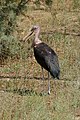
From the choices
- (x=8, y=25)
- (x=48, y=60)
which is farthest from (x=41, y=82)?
(x=8, y=25)

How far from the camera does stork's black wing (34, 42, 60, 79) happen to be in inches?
350

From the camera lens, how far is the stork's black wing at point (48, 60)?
888cm

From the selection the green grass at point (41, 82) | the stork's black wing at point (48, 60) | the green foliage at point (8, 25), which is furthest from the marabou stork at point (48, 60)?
the green foliage at point (8, 25)

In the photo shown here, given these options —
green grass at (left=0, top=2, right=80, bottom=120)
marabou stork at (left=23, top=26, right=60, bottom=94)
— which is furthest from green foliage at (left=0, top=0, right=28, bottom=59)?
marabou stork at (left=23, top=26, right=60, bottom=94)

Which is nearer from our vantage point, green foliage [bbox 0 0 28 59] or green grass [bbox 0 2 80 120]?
green grass [bbox 0 2 80 120]

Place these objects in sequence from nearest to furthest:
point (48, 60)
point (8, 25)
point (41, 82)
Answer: point (48, 60) → point (41, 82) → point (8, 25)

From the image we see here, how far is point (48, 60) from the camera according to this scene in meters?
9.05

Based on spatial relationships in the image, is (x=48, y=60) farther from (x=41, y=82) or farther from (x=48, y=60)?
(x=41, y=82)

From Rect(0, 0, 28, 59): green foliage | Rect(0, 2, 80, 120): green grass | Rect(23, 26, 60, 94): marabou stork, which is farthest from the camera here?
Rect(0, 0, 28, 59): green foliage

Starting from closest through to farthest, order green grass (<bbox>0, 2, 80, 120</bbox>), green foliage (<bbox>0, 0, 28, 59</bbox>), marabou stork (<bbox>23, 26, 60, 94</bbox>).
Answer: green grass (<bbox>0, 2, 80, 120</bbox>)
marabou stork (<bbox>23, 26, 60, 94</bbox>)
green foliage (<bbox>0, 0, 28, 59</bbox>)

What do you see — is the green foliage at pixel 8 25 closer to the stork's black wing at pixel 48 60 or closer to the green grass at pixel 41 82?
the green grass at pixel 41 82

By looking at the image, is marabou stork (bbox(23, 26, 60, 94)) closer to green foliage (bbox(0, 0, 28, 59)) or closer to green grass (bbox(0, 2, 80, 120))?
green grass (bbox(0, 2, 80, 120))

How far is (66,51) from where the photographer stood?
12.0 m

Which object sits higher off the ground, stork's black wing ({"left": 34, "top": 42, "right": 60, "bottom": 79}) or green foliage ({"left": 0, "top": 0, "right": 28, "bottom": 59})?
stork's black wing ({"left": 34, "top": 42, "right": 60, "bottom": 79})
